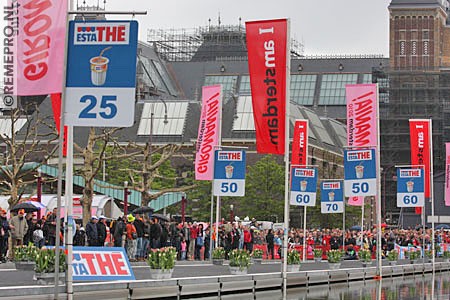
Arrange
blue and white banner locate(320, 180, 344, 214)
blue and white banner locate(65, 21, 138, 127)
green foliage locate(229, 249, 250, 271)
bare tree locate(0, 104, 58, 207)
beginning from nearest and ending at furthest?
blue and white banner locate(65, 21, 138, 127), green foliage locate(229, 249, 250, 271), bare tree locate(0, 104, 58, 207), blue and white banner locate(320, 180, 344, 214)

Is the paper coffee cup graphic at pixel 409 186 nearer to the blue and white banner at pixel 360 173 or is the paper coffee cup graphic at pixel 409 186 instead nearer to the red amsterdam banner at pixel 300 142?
the red amsterdam banner at pixel 300 142

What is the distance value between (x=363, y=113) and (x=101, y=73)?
23277 millimetres

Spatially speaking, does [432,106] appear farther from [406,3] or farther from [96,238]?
[96,238]

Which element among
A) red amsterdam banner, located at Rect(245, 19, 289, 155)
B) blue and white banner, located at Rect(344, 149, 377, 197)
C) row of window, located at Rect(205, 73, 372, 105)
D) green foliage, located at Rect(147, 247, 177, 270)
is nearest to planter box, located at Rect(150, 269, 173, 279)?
green foliage, located at Rect(147, 247, 177, 270)

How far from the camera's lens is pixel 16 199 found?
138ft

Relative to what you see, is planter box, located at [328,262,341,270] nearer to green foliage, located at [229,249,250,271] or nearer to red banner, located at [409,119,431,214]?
green foliage, located at [229,249,250,271]

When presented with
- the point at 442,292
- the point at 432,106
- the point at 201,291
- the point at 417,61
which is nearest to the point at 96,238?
the point at 201,291

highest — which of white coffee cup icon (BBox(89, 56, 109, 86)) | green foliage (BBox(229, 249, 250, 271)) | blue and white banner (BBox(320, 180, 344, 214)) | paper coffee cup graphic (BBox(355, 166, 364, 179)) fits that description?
white coffee cup icon (BBox(89, 56, 109, 86))

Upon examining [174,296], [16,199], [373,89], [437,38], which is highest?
[437,38]

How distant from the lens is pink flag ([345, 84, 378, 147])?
41.2 metres

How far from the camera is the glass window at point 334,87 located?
14512 cm

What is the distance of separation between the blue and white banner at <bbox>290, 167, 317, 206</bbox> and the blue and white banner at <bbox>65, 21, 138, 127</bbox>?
24321mm

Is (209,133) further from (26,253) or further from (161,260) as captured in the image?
(161,260)

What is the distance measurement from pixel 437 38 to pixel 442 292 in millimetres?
114450
